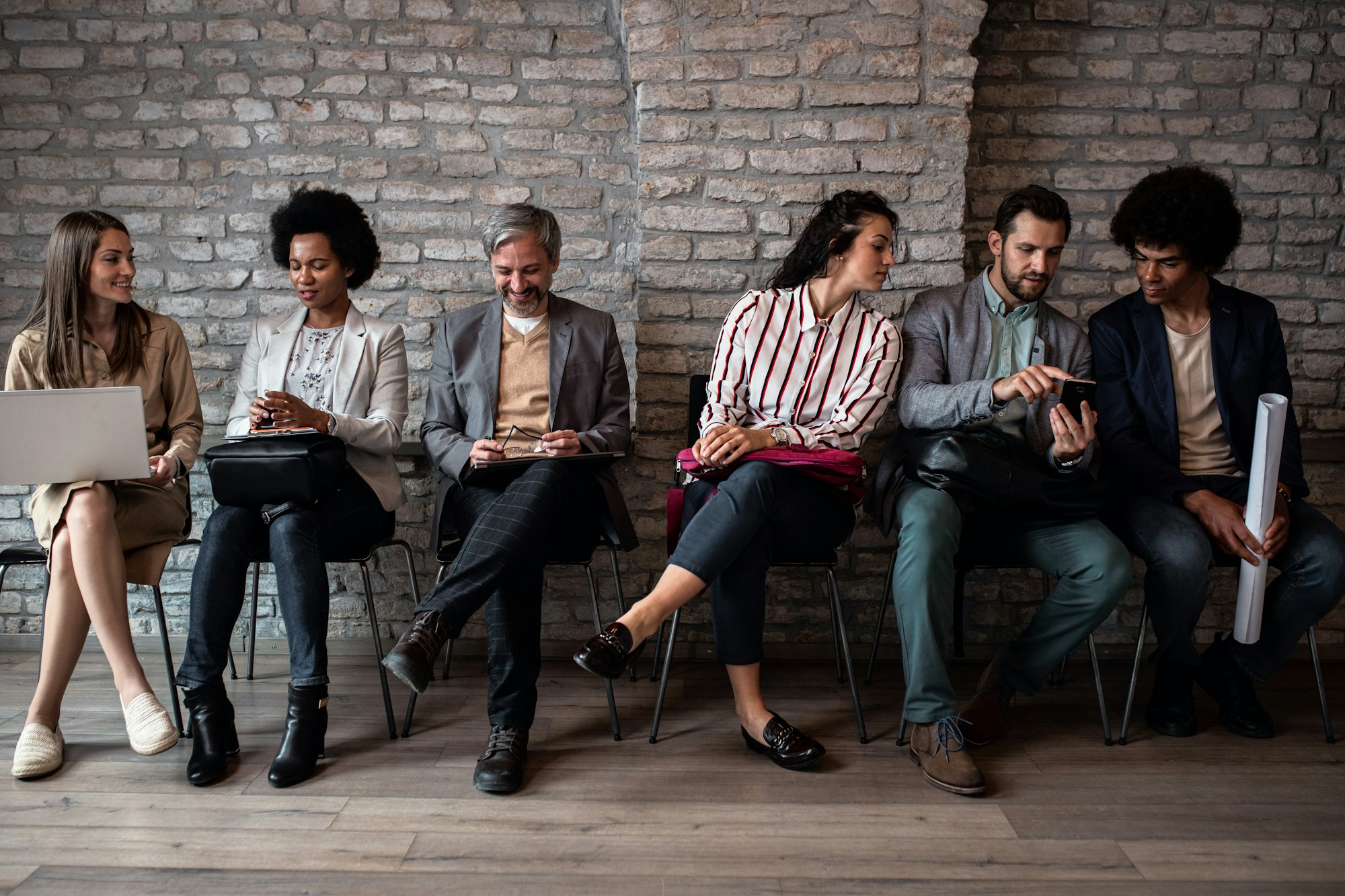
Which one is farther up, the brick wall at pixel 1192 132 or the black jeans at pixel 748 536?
the brick wall at pixel 1192 132

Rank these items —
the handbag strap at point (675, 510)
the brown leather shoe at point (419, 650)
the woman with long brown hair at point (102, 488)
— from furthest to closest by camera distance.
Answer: the handbag strap at point (675, 510) < the woman with long brown hair at point (102, 488) < the brown leather shoe at point (419, 650)

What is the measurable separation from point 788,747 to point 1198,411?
1636 millimetres

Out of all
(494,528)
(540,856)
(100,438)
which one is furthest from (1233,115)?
(100,438)

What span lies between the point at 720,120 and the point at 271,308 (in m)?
1.81

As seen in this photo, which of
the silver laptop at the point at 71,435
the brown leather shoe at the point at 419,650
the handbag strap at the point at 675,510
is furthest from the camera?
the handbag strap at the point at 675,510

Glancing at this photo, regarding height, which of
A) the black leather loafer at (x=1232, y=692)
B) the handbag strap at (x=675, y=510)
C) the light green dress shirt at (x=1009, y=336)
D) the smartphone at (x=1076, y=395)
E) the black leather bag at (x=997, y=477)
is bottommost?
the black leather loafer at (x=1232, y=692)

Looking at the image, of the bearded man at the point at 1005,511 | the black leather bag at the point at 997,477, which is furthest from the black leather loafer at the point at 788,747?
the black leather bag at the point at 997,477

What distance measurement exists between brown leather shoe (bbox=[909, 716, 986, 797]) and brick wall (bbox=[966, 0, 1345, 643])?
3.65 feet

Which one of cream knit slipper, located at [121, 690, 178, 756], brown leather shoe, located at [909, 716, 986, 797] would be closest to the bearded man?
brown leather shoe, located at [909, 716, 986, 797]

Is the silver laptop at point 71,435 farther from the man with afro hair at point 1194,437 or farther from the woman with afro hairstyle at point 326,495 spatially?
the man with afro hair at point 1194,437

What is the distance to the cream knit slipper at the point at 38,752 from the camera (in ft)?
7.61

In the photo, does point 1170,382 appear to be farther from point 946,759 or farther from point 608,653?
point 608,653

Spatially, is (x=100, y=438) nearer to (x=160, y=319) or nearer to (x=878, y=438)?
(x=160, y=319)

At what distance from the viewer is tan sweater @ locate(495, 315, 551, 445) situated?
2914 mm
